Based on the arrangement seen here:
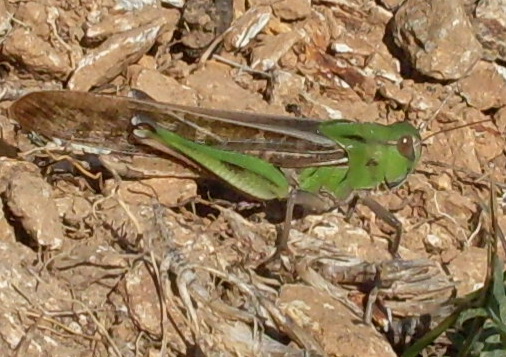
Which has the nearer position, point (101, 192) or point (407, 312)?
point (407, 312)

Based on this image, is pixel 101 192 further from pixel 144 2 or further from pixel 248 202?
pixel 144 2

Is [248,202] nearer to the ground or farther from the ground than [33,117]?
nearer to the ground

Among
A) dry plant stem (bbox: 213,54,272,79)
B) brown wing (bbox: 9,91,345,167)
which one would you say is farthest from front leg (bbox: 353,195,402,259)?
dry plant stem (bbox: 213,54,272,79)

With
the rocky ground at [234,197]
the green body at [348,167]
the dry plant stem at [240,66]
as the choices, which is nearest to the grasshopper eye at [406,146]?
the green body at [348,167]

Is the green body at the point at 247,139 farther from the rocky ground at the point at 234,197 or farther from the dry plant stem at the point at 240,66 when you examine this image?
the dry plant stem at the point at 240,66

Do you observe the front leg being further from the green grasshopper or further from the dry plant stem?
the dry plant stem

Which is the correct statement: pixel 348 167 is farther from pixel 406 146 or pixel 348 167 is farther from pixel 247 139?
pixel 247 139

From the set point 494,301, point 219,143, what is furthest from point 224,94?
point 494,301
